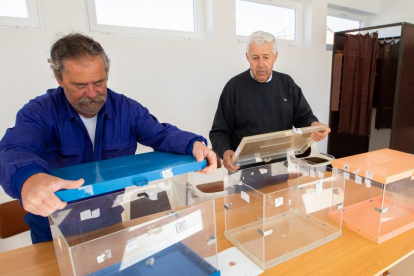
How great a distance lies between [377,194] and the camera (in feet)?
4.26

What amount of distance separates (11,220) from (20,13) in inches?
60.6

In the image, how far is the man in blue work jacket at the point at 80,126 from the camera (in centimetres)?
101

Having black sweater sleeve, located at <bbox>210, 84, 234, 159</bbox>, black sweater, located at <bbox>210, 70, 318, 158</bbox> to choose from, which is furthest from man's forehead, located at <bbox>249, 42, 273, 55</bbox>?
black sweater sleeve, located at <bbox>210, 84, 234, 159</bbox>

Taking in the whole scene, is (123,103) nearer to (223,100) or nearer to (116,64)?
(223,100)

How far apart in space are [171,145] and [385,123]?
12.2ft

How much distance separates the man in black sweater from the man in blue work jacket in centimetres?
67

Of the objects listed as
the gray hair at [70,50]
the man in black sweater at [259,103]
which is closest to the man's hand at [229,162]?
the man in black sweater at [259,103]

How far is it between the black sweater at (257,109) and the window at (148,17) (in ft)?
3.94

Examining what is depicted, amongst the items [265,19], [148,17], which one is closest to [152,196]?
[148,17]

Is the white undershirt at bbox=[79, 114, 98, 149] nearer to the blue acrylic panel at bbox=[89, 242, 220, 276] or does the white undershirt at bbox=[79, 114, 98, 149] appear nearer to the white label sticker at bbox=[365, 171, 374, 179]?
the blue acrylic panel at bbox=[89, 242, 220, 276]

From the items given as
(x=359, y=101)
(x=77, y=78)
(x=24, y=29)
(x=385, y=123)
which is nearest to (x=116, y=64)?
(x=24, y=29)

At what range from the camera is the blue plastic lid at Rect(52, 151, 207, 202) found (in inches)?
29.4

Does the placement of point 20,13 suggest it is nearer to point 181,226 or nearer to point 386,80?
point 181,226

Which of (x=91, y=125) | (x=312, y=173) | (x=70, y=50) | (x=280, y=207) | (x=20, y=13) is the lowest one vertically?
(x=280, y=207)
